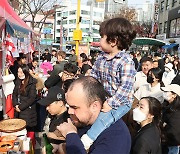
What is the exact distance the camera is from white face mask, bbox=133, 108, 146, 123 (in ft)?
9.99

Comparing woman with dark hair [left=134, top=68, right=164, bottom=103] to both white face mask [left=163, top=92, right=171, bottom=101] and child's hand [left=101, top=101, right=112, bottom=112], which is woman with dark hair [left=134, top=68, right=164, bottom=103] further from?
child's hand [left=101, top=101, right=112, bottom=112]

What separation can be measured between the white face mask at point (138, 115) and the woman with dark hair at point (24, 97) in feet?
8.53

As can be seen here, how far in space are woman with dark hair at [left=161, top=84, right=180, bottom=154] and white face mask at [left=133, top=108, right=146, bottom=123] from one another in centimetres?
58

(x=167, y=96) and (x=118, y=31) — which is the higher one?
(x=118, y=31)

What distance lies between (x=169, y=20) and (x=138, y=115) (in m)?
30.6

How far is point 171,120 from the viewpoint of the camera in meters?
3.44

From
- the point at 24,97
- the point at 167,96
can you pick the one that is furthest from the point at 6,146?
the point at 167,96

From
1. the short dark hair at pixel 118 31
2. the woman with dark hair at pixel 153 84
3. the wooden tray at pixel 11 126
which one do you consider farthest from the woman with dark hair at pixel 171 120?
the wooden tray at pixel 11 126

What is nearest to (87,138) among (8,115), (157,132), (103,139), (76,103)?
(103,139)

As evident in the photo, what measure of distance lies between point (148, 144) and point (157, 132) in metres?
0.25

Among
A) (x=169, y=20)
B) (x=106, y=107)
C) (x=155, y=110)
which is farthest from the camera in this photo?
(x=169, y=20)

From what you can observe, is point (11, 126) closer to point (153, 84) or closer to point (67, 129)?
point (67, 129)

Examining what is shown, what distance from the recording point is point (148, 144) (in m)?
2.67

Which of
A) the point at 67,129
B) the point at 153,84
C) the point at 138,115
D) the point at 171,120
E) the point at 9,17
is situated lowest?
the point at 171,120
